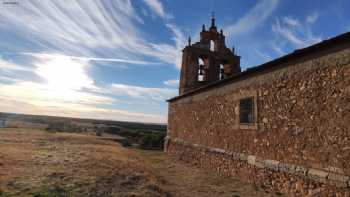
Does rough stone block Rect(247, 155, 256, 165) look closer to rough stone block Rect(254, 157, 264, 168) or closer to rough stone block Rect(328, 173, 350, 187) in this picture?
rough stone block Rect(254, 157, 264, 168)

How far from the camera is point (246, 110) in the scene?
855cm

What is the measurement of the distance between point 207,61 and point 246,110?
783cm

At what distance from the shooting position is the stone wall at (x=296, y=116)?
530 centimetres

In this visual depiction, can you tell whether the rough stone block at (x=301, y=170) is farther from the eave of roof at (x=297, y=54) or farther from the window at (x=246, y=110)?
the eave of roof at (x=297, y=54)

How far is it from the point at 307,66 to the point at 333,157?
2.34 metres

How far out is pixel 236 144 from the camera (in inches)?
344

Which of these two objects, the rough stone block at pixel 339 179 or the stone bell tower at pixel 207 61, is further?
the stone bell tower at pixel 207 61

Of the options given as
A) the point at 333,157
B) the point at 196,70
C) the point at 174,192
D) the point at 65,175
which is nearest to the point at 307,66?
the point at 333,157

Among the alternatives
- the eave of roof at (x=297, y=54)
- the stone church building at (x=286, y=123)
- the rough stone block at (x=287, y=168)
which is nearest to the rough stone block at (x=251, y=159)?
the stone church building at (x=286, y=123)

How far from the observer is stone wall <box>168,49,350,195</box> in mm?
5301

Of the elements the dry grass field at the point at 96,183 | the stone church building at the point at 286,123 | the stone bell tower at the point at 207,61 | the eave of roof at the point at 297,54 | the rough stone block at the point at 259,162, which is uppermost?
the stone bell tower at the point at 207,61

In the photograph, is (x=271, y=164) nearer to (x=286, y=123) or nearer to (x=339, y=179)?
(x=286, y=123)

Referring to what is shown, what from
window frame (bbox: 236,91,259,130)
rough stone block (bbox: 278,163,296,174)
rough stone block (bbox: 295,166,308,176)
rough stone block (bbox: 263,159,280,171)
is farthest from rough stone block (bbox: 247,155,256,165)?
rough stone block (bbox: 295,166,308,176)

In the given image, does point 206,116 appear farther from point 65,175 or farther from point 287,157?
point 65,175
